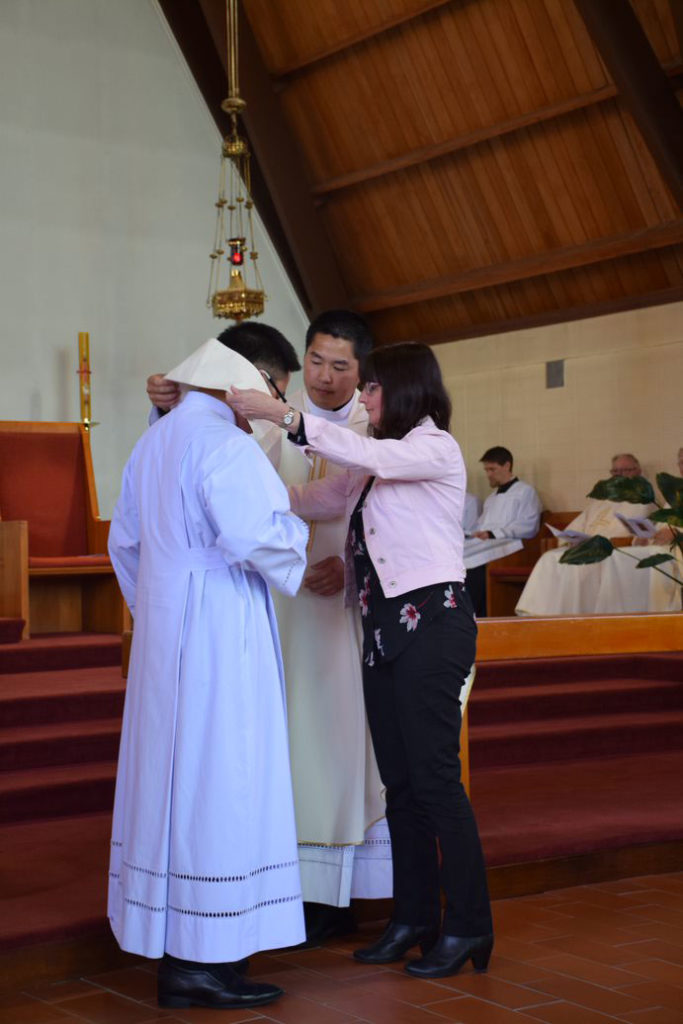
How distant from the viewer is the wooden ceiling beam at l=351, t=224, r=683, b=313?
853 centimetres

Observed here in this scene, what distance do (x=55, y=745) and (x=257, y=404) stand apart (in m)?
2.27

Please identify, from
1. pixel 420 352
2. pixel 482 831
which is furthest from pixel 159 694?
pixel 482 831

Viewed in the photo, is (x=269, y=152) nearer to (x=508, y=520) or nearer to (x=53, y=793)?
(x=508, y=520)

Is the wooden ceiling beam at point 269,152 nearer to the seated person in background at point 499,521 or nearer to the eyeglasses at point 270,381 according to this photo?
the seated person in background at point 499,521

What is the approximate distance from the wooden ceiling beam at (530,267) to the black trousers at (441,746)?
616 centimetres

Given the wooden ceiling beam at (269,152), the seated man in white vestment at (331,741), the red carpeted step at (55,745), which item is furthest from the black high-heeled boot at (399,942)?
the wooden ceiling beam at (269,152)

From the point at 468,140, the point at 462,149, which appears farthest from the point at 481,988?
the point at 462,149

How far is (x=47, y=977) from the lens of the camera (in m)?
2.95

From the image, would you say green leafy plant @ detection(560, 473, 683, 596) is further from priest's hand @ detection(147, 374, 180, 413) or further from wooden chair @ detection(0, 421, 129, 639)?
priest's hand @ detection(147, 374, 180, 413)

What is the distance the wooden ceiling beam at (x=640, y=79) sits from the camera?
766 cm

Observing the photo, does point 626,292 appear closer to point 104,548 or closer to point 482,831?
point 104,548

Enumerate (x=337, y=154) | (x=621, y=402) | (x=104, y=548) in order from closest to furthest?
1. (x=104, y=548)
2. (x=621, y=402)
3. (x=337, y=154)

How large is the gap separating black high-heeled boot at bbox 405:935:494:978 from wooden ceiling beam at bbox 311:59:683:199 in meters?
6.38

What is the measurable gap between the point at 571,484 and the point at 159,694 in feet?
23.1
